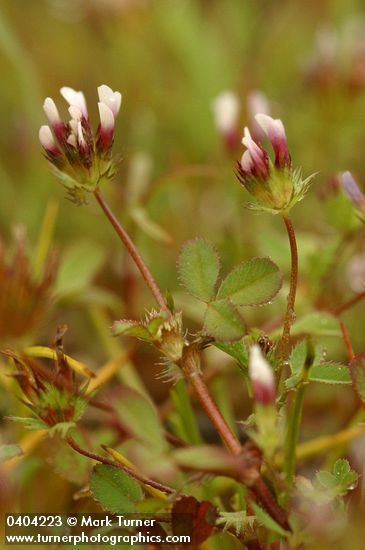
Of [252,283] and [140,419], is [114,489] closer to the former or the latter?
[140,419]

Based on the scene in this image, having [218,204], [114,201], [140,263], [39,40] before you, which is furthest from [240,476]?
[39,40]

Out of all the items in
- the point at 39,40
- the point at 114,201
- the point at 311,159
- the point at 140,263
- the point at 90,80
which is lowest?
the point at 140,263

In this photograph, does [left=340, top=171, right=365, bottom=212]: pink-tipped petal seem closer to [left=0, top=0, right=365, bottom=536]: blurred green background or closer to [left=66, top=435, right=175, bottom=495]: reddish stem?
[left=0, top=0, right=365, bottom=536]: blurred green background

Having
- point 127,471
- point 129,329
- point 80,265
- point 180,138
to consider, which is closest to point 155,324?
point 129,329

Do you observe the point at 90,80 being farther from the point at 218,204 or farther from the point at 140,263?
the point at 140,263

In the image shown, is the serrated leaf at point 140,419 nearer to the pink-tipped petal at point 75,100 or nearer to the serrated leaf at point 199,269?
the serrated leaf at point 199,269

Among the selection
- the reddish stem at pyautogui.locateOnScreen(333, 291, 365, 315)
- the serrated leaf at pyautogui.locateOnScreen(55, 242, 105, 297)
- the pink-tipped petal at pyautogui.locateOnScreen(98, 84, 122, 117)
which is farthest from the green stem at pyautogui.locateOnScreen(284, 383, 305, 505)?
the serrated leaf at pyautogui.locateOnScreen(55, 242, 105, 297)

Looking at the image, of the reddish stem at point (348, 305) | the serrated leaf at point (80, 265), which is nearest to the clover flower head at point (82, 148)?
the reddish stem at point (348, 305)
